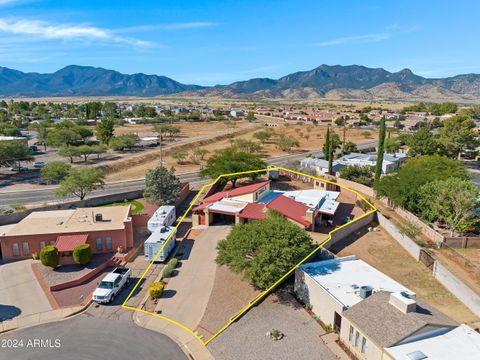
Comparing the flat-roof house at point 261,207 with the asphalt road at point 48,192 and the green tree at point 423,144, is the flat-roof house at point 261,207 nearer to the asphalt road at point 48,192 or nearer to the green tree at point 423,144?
the asphalt road at point 48,192

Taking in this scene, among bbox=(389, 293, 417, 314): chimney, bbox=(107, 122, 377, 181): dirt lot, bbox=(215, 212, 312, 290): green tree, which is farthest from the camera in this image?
bbox=(107, 122, 377, 181): dirt lot

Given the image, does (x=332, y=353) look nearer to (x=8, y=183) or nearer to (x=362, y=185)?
(x=362, y=185)

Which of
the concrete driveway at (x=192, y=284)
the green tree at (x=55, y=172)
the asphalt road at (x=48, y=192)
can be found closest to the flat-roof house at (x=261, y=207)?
the concrete driveway at (x=192, y=284)

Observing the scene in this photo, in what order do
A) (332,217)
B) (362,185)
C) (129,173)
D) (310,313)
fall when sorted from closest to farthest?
(310,313) → (332,217) → (362,185) → (129,173)

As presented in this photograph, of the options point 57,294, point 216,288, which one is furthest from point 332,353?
point 57,294

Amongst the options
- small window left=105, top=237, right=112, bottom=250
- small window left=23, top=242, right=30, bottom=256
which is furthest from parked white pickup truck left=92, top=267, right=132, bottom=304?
small window left=23, top=242, right=30, bottom=256

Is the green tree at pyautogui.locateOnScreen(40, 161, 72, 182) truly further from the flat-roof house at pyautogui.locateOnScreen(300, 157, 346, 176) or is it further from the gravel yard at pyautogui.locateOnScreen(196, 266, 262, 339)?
the flat-roof house at pyautogui.locateOnScreen(300, 157, 346, 176)
